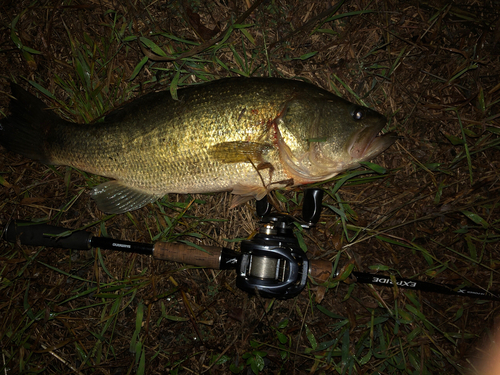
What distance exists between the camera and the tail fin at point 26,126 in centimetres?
279

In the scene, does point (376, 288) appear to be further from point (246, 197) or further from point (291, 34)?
point (291, 34)

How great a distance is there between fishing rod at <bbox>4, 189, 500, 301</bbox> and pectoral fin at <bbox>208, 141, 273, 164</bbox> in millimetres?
446

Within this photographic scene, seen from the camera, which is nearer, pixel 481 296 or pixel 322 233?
pixel 481 296

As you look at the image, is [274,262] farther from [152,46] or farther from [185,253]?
[152,46]

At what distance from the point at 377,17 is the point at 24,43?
3651 mm

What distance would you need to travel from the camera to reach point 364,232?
9.07ft

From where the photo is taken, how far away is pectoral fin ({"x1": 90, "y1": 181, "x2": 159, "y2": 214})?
2.74m

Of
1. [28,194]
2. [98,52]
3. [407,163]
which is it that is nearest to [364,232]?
[407,163]

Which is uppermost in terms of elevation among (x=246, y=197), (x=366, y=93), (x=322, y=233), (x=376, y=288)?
(x=366, y=93)

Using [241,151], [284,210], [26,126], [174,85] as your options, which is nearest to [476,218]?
[284,210]

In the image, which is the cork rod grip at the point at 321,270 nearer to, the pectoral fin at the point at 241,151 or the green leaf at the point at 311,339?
the green leaf at the point at 311,339

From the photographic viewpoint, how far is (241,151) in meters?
2.36

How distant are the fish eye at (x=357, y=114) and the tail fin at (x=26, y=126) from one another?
2.71m

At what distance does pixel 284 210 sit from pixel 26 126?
8.66ft
